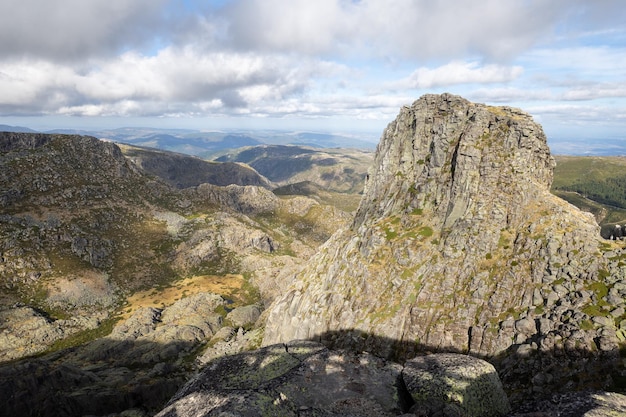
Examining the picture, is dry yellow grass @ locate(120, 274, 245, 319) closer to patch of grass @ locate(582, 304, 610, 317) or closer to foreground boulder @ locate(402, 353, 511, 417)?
patch of grass @ locate(582, 304, 610, 317)

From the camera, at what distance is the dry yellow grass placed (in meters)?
123

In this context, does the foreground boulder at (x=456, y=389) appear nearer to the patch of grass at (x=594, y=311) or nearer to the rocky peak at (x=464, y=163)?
the patch of grass at (x=594, y=311)

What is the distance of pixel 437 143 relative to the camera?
57.2 metres

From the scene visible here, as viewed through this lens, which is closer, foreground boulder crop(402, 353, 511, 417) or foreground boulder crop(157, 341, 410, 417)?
foreground boulder crop(157, 341, 410, 417)

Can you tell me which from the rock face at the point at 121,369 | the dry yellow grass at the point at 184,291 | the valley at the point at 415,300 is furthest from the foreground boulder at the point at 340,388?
the dry yellow grass at the point at 184,291

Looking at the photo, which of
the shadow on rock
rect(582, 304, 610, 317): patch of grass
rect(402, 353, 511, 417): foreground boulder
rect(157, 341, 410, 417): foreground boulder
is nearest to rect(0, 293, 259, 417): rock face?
the shadow on rock

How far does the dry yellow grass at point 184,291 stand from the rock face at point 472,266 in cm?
7502

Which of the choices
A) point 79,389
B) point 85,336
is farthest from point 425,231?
point 85,336

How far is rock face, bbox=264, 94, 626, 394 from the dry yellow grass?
246 feet

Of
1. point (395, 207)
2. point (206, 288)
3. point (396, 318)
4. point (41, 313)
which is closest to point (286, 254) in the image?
point (206, 288)

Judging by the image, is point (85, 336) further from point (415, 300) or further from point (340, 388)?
point (340, 388)

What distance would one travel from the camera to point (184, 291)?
5325 inches

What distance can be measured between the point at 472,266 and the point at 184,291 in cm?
11983

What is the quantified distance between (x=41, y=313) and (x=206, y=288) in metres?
53.0
